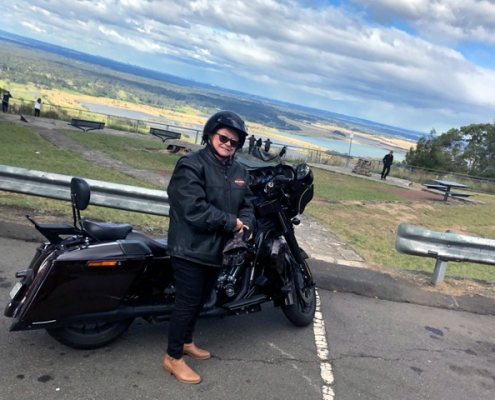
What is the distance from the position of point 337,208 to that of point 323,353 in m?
9.97

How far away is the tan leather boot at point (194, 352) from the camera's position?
3818 mm

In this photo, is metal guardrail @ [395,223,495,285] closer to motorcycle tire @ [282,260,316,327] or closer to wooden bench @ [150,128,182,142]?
motorcycle tire @ [282,260,316,327]

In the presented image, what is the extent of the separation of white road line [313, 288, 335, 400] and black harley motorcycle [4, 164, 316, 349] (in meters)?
0.20

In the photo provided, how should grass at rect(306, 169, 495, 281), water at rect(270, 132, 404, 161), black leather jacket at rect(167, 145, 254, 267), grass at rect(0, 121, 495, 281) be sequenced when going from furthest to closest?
water at rect(270, 132, 404, 161), grass at rect(306, 169, 495, 281), grass at rect(0, 121, 495, 281), black leather jacket at rect(167, 145, 254, 267)

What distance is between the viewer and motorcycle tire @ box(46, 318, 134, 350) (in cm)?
356

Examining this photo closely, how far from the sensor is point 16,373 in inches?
128

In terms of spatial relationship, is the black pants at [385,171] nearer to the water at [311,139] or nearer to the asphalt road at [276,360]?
the water at [311,139]

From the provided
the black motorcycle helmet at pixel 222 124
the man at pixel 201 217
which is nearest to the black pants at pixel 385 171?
the man at pixel 201 217

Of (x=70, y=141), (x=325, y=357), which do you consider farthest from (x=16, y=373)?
(x=70, y=141)

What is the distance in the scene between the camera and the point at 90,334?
3.67m

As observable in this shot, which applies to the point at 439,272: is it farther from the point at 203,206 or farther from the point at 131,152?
the point at 131,152

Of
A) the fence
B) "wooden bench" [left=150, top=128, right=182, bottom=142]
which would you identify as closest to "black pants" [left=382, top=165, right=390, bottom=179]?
the fence

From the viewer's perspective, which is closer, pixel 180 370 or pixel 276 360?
pixel 180 370

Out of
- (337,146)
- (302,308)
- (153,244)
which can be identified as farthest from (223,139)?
(337,146)
